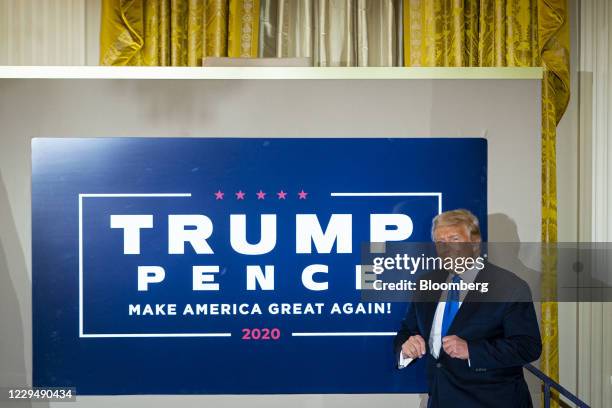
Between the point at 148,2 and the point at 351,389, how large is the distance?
1.65m

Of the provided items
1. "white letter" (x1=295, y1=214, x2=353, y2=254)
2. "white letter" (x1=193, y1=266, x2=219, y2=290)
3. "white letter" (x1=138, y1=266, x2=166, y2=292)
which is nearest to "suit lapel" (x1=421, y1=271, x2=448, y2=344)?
"white letter" (x1=295, y1=214, x2=353, y2=254)

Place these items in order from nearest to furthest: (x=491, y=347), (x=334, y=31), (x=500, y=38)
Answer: (x=491, y=347)
(x=500, y=38)
(x=334, y=31)

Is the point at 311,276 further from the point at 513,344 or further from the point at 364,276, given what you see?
the point at 513,344

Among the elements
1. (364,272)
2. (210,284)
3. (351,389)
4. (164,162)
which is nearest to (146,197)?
(164,162)

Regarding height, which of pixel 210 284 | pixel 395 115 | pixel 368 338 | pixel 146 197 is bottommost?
pixel 368 338

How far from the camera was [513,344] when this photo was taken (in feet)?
5.33

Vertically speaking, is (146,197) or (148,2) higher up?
(148,2)

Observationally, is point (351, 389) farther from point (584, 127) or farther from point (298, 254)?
point (584, 127)

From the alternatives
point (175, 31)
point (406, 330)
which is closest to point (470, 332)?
point (406, 330)

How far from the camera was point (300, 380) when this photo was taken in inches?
66.1

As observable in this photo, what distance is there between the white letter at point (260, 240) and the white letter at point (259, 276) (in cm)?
4

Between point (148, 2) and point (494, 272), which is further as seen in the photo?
point (148, 2)

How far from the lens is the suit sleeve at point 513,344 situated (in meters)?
1.61

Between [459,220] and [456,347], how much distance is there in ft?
1.12
